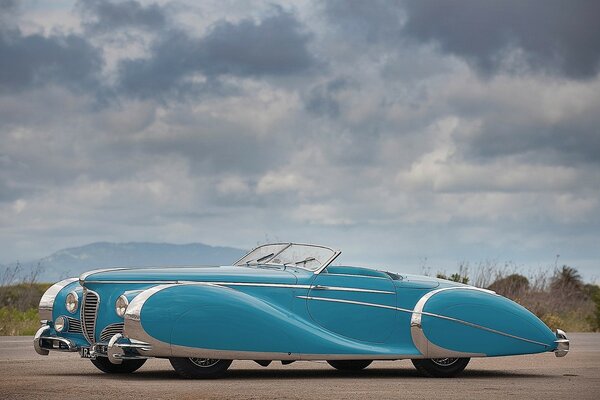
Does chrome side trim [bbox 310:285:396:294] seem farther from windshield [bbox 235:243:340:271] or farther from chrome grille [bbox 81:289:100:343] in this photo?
chrome grille [bbox 81:289:100:343]

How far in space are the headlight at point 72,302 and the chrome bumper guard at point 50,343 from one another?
40 cm

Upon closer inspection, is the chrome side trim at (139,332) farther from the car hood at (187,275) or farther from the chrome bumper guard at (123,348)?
the car hood at (187,275)

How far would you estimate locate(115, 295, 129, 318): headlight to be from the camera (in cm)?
1263

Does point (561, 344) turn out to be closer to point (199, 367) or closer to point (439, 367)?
point (439, 367)

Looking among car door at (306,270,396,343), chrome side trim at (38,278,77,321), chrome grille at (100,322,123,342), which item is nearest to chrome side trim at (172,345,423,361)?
car door at (306,270,396,343)

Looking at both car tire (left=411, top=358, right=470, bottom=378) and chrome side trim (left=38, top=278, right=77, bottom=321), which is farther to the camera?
chrome side trim (left=38, top=278, right=77, bottom=321)

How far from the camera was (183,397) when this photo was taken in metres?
10.6

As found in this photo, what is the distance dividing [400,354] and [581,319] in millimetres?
20383

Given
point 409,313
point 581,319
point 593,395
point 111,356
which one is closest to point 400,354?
point 409,313

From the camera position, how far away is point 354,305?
44.4ft

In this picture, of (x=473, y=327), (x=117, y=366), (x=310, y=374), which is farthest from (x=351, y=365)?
(x=117, y=366)

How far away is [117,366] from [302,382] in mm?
2883

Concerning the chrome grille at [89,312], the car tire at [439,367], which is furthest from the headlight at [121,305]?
the car tire at [439,367]

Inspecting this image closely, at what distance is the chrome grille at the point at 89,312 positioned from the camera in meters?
13.1
